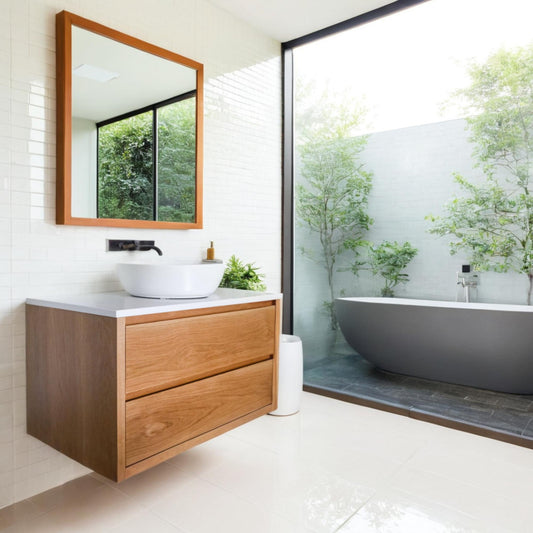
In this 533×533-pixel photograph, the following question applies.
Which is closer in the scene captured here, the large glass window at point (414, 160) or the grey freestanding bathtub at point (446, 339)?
the large glass window at point (414, 160)

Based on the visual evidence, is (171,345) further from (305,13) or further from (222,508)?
(305,13)

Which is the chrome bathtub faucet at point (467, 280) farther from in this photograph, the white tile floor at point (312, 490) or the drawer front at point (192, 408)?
the drawer front at point (192, 408)

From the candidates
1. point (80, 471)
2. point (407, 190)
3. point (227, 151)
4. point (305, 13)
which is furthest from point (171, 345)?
point (305, 13)

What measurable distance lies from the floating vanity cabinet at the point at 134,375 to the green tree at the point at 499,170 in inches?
58.8

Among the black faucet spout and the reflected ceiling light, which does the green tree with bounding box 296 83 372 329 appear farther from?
the reflected ceiling light

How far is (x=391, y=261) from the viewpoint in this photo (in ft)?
10.2

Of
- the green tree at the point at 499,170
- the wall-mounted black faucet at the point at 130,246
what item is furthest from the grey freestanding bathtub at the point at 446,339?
the wall-mounted black faucet at the point at 130,246

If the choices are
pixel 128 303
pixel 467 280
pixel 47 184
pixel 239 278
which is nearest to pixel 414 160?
pixel 467 280

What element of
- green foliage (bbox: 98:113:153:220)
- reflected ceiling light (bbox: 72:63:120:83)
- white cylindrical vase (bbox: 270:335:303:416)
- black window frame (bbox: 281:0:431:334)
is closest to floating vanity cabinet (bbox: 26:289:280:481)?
green foliage (bbox: 98:113:153:220)

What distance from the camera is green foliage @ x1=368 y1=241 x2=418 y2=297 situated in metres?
3.05

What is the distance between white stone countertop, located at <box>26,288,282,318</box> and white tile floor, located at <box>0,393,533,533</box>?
2.76ft

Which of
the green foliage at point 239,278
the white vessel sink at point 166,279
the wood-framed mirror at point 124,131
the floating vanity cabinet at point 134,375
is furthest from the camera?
the green foliage at point 239,278

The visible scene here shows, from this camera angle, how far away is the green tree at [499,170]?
262 cm

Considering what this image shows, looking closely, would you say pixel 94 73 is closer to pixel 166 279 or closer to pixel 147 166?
pixel 147 166
